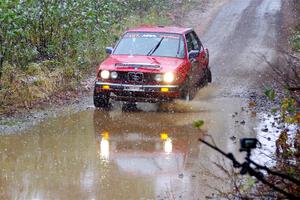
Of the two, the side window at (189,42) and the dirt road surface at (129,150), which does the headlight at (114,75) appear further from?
the side window at (189,42)

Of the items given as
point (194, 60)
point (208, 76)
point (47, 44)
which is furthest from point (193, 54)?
point (47, 44)

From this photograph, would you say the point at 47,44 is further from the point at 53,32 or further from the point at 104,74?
the point at 104,74

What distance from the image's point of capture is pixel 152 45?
1309 cm

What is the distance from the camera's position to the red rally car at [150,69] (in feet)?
39.0

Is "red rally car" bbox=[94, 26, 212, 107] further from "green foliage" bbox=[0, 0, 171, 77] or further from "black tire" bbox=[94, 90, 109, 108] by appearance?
"green foliage" bbox=[0, 0, 171, 77]

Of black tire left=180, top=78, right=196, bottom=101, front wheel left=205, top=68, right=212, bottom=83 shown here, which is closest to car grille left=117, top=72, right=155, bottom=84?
black tire left=180, top=78, right=196, bottom=101

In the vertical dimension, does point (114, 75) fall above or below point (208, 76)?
above

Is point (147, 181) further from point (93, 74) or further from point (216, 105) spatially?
point (93, 74)

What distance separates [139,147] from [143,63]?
9.63ft

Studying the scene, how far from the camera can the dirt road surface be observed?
7559 mm

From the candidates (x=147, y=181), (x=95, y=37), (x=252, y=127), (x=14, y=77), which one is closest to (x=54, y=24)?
(x=95, y=37)

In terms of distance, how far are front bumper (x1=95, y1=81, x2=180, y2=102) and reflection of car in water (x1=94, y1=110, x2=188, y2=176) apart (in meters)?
0.60

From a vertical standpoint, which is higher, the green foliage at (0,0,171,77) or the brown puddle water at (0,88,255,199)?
the green foliage at (0,0,171,77)

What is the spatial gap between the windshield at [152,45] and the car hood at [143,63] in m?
0.27
